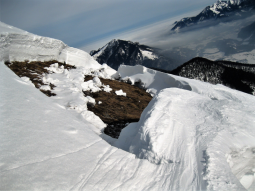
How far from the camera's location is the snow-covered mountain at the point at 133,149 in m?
2.21

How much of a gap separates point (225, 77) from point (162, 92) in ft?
163

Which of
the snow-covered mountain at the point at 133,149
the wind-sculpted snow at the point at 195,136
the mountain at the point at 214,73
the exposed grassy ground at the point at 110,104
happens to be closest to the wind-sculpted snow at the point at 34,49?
the exposed grassy ground at the point at 110,104

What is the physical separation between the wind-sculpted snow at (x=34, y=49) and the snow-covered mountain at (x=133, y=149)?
738 cm

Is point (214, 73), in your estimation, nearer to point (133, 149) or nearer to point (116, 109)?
point (116, 109)

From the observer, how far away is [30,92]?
4.03 metres

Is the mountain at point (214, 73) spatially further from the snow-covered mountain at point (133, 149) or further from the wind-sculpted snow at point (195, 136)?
the snow-covered mountain at point (133, 149)

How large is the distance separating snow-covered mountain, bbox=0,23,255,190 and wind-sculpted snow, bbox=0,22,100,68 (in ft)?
24.2

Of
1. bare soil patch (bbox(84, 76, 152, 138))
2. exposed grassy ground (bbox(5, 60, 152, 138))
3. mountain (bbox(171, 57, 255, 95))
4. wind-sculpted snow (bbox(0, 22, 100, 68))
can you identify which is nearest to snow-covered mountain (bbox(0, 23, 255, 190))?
bare soil patch (bbox(84, 76, 152, 138))

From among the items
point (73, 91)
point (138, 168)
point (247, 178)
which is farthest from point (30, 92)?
point (247, 178)

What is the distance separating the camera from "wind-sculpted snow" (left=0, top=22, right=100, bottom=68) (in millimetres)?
9633

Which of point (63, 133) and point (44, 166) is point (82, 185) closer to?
point (44, 166)

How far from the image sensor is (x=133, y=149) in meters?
3.63

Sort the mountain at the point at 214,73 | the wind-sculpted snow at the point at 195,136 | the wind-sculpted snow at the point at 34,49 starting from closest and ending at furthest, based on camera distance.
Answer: the wind-sculpted snow at the point at 195,136 < the wind-sculpted snow at the point at 34,49 < the mountain at the point at 214,73

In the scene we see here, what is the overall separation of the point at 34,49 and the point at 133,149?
12.0 m
